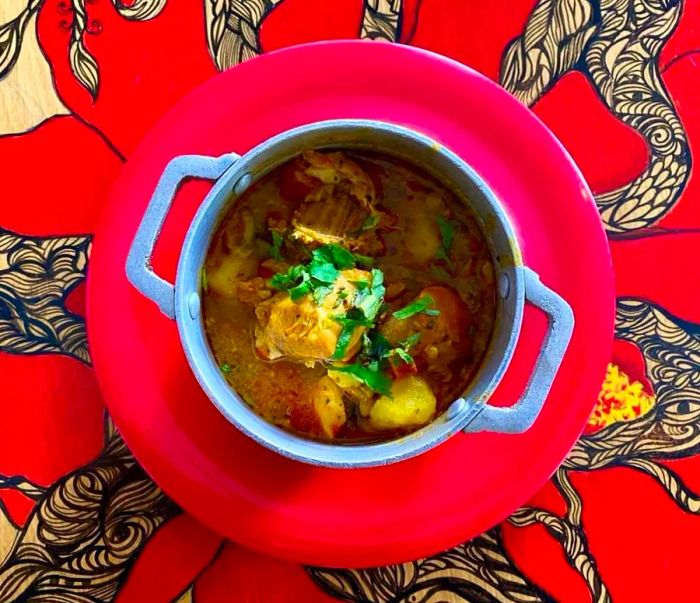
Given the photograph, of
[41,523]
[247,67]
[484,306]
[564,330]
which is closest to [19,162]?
[247,67]

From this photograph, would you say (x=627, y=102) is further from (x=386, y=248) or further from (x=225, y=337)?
(x=225, y=337)

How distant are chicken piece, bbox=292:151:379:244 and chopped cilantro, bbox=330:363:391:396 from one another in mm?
158

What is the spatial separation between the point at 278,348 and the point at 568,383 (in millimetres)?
386

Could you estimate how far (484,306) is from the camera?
3.09 feet

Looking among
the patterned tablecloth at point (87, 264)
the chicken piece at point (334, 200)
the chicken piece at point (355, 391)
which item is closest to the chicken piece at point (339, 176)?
the chicken piece at point (334, 200)

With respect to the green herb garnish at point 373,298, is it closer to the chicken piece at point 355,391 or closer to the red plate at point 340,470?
the chicken piece at point 355,391

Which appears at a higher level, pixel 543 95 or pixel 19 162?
pixel 543 95

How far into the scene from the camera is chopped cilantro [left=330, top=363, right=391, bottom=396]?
89 cm

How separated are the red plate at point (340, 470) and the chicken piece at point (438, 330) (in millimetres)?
87

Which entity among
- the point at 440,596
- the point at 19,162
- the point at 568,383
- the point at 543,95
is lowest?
the point at 440,596

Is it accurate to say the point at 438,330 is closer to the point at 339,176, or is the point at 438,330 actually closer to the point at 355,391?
the point at 355,391

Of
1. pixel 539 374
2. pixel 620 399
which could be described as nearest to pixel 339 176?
pixel 539 374

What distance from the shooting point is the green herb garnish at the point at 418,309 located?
895mm

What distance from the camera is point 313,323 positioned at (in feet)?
2.81
